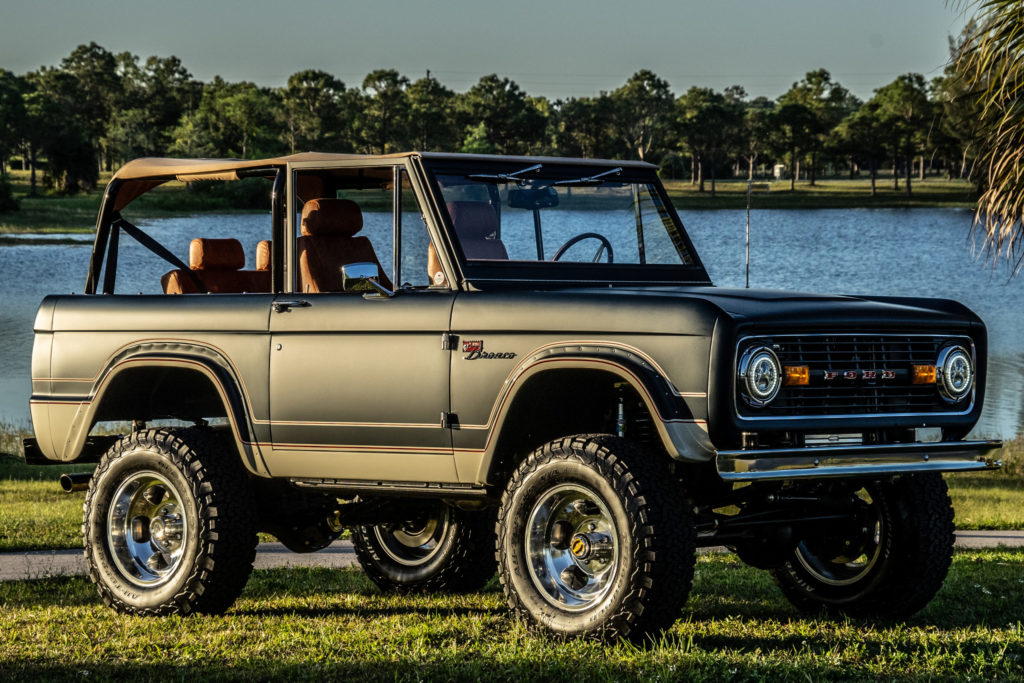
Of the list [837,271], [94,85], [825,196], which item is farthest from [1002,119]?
[94,85]

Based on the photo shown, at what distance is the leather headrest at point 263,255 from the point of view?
8352mm

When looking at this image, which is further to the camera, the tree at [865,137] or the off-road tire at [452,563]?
the tree at [865,137]

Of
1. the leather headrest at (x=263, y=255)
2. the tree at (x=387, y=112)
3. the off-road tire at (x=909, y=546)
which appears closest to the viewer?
the off-road tire at (x=909, y=546)

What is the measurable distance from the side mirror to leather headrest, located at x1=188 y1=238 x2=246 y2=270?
5.40 feet

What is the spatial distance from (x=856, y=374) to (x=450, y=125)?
277 ft

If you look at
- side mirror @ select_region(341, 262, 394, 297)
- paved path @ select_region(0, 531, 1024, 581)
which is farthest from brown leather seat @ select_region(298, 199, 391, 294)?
paved path @ select_region(0, 531, 1024, 581)

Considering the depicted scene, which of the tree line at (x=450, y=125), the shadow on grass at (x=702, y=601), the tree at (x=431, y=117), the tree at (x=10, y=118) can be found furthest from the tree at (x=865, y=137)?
the shadow on grass at (x=702, y=601)

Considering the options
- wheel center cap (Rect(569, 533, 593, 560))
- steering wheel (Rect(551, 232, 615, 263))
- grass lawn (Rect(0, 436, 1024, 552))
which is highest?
steering wheel (Rect(551, 232, 615, 263))

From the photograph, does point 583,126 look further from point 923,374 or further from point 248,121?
point 923,374

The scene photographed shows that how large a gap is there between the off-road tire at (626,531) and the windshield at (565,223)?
47.3 inches

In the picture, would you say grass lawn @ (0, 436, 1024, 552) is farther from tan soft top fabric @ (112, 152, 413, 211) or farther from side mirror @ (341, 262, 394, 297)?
side mirror @ (341, 262, 394, 297)

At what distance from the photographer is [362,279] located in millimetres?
6766

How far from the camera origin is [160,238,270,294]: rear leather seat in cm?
826

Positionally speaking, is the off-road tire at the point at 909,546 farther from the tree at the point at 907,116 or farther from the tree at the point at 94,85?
the tree at the point at 94,85
